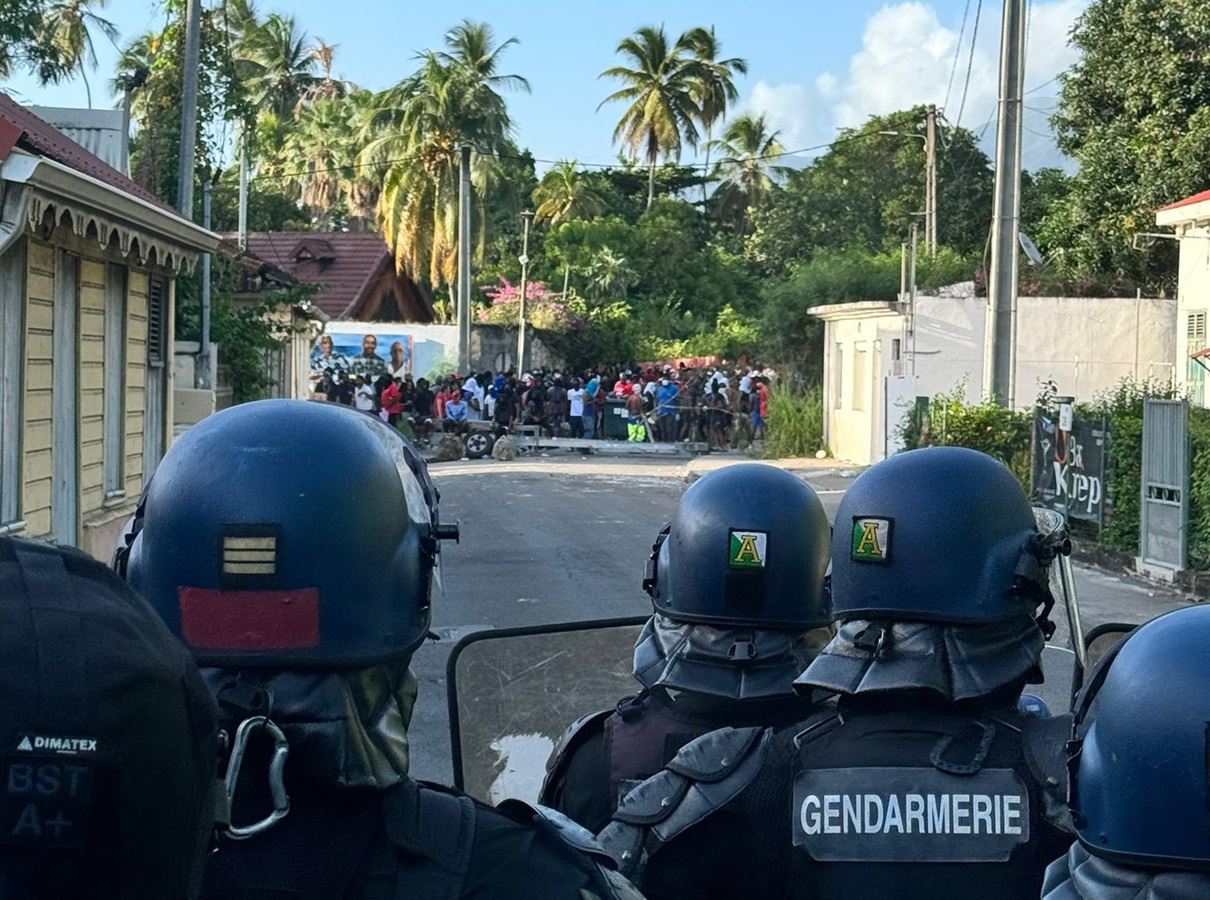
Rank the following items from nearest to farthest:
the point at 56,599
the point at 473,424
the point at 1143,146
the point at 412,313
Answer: the point at 56,599 < the point at 1143,146 < the point at 473,424 < the point at 412,313

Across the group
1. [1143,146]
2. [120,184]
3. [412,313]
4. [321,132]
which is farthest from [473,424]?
[321,132]

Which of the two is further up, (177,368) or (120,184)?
(120,184)

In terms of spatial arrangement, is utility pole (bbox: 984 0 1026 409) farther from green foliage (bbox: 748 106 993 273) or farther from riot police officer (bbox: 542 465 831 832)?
green foliage (bbox: 748 106 993 273)

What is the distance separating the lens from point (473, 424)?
30.7m

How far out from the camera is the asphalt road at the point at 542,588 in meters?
3.11

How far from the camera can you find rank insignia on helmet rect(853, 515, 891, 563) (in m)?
2.46

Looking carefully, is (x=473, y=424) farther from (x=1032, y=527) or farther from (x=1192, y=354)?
(x=1032, y=527)

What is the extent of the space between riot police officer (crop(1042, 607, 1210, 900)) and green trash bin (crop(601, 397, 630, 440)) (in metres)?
33.6

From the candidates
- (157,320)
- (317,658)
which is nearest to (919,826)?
(317,658)

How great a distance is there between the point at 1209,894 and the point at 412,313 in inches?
2035

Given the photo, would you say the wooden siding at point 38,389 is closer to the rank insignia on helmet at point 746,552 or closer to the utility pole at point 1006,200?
the rank insignia on helmet at point 746,552

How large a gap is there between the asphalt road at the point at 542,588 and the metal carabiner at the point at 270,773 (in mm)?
1346

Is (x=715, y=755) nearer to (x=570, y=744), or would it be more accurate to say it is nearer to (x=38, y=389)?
(x=570, y=744)

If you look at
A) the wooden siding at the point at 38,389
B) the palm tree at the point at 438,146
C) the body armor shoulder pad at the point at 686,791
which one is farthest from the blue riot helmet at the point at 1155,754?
the palm tree at the point at 438,146
